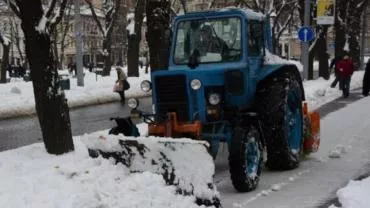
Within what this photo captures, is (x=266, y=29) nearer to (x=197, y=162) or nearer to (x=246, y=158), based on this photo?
(x=246, y=158)

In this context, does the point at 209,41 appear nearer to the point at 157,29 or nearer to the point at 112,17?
the point at 157,29

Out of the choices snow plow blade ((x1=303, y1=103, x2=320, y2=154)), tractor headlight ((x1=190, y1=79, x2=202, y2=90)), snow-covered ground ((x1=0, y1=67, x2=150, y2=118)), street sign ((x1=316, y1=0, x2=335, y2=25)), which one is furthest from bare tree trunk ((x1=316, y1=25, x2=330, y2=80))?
tractor headlight ((x1=190, y1=79, x2=202, y2=90))

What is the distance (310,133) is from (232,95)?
225 cm

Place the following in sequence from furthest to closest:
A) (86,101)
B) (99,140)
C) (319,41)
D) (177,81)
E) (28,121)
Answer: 1. (319,41)
2. (86,101)
3. (28,121)
4. (177,81)
5. (99,140)

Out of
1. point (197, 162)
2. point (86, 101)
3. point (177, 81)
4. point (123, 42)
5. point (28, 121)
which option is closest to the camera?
point (197, 162)

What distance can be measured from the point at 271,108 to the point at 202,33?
152 centimetres

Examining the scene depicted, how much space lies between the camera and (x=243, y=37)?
9.72 metres

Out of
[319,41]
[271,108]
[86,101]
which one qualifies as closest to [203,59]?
[271,108]

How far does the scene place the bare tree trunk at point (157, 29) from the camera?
15.1m

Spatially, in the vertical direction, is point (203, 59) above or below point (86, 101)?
above

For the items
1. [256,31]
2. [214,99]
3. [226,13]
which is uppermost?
[226,13]

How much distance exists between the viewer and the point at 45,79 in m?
11.0

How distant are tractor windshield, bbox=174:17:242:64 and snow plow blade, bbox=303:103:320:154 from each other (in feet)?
7.12

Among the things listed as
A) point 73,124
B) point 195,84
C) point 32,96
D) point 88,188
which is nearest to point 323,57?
point 32,96
